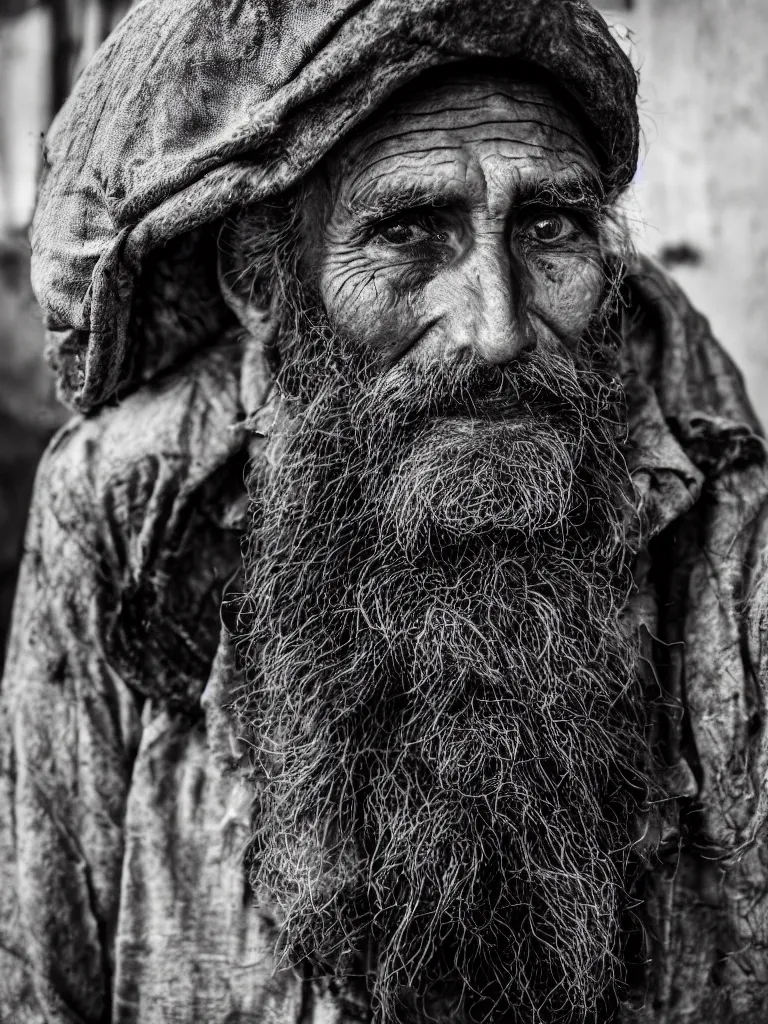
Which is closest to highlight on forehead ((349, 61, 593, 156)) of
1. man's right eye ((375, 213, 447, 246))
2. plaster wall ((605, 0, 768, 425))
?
man's right eye ((375, 213, 447, 246))

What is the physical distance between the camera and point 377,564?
1.58 meters

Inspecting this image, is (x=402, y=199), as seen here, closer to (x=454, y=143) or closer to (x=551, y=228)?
(x=454, y=143)

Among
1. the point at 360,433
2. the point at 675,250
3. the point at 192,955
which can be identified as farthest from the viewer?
the point at 675,250

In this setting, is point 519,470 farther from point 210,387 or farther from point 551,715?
point 210,387

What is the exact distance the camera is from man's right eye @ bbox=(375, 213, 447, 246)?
1.52 meters

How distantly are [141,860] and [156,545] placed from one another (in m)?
0.47

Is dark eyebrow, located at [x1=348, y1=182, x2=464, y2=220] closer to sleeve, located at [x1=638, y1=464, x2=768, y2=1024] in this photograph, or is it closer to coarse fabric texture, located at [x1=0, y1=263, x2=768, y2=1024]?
coarse fabric texture, located at [x1=0, y1=263, x2=768, y2=1024]

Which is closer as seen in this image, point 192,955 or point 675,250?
point 192,955

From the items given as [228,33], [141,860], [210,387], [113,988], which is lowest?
[113,988]

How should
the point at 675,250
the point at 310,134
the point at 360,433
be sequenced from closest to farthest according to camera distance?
the point at 310,134, the point at 360,433, the point at 675,250

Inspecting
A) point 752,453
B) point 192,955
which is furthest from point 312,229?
point 192,955

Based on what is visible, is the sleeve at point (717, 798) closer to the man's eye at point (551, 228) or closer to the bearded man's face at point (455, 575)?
the bearded man's face at point (455, 575)

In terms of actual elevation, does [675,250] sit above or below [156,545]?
above

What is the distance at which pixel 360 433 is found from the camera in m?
1.57
